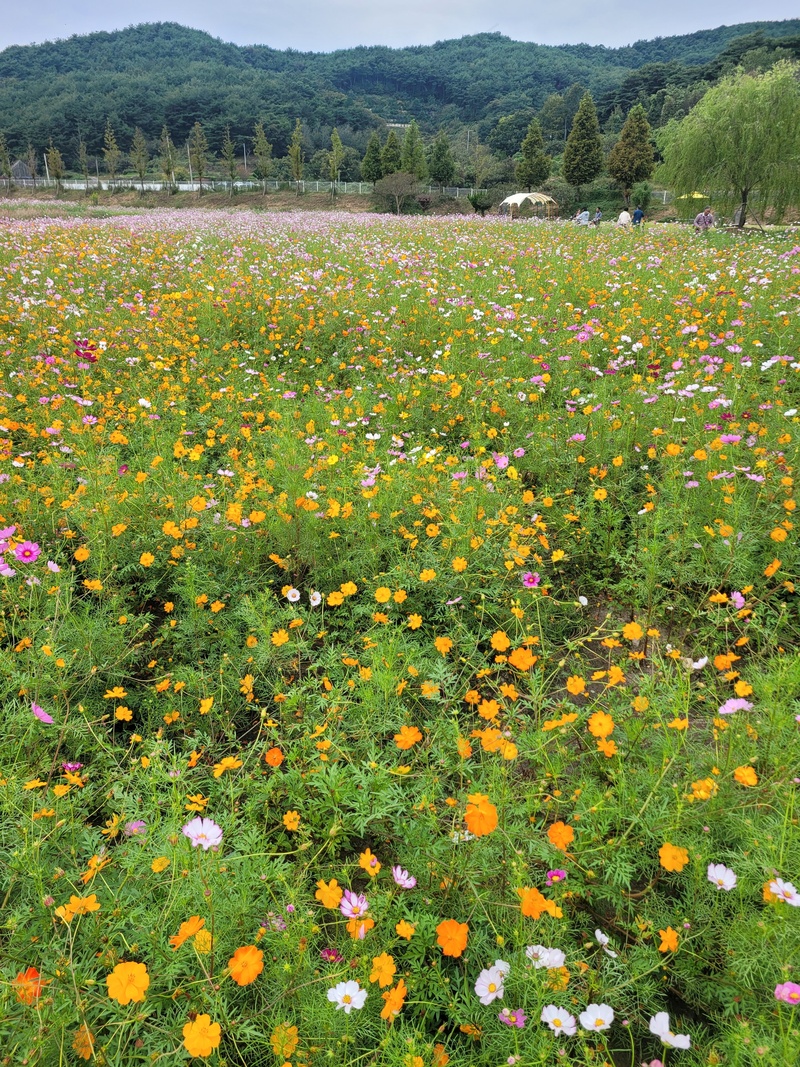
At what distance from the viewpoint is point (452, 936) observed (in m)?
1.27

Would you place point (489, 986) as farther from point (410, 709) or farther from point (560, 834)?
point (410, 709)

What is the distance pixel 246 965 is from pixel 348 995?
0.22 meters

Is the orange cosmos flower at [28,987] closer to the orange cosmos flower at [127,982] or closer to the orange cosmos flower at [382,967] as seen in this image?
the orange cosmos flower at [127,982]

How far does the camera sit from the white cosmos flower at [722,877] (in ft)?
4.41

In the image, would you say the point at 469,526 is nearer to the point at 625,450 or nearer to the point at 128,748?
the point at 625,450

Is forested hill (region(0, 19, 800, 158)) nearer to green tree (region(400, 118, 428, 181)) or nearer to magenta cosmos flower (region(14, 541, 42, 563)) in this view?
green tree (region(400, 118, 428, 181))

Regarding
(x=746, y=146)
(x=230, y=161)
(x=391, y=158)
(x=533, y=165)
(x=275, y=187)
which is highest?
(x=230, y=161)

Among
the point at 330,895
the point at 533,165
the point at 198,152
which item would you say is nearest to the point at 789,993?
the point at 330,895

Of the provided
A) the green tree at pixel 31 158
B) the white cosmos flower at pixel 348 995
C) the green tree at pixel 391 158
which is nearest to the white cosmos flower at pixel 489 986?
the white cosmos flower at pixel 348 995

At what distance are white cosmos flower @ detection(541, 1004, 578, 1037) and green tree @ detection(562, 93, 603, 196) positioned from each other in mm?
47857

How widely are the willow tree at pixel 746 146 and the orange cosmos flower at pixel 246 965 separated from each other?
67.4ft

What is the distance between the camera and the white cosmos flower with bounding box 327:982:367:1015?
1.16m

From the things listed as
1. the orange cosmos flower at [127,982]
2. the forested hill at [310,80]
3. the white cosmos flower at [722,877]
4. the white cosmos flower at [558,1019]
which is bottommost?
the white cosmos flower at [558,1019]

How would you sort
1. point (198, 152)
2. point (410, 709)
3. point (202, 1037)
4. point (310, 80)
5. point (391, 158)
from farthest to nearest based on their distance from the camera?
point (310, 80)
point (198, 152)
point (391, 158)
point (410, 709)
point (202, 1037)
